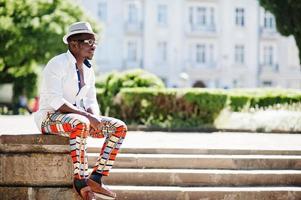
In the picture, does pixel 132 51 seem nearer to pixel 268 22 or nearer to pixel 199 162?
pixel 268 22

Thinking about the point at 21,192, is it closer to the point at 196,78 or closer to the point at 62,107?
the point at 62,107

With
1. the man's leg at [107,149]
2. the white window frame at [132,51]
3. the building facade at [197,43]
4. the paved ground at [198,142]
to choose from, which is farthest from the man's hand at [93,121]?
the white window frame at [132,51]

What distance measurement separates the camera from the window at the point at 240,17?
3938cm

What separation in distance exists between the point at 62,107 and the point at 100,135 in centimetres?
49

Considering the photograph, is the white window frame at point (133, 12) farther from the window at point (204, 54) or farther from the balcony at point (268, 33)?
the balcony at point (268, 33)

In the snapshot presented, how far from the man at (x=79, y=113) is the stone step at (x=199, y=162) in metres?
1.09

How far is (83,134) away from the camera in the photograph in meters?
4.61

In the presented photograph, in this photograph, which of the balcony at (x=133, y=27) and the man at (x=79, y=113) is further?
the balcony at (x=133, y=27)

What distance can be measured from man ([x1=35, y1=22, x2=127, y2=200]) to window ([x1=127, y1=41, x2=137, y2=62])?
3235 centimetres

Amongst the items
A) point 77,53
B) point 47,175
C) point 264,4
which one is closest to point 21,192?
point 47,175

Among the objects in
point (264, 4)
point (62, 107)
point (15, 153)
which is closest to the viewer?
point (62, 107)

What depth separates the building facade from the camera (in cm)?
3719

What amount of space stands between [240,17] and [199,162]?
3490 centimetres

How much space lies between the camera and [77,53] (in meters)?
5.05
